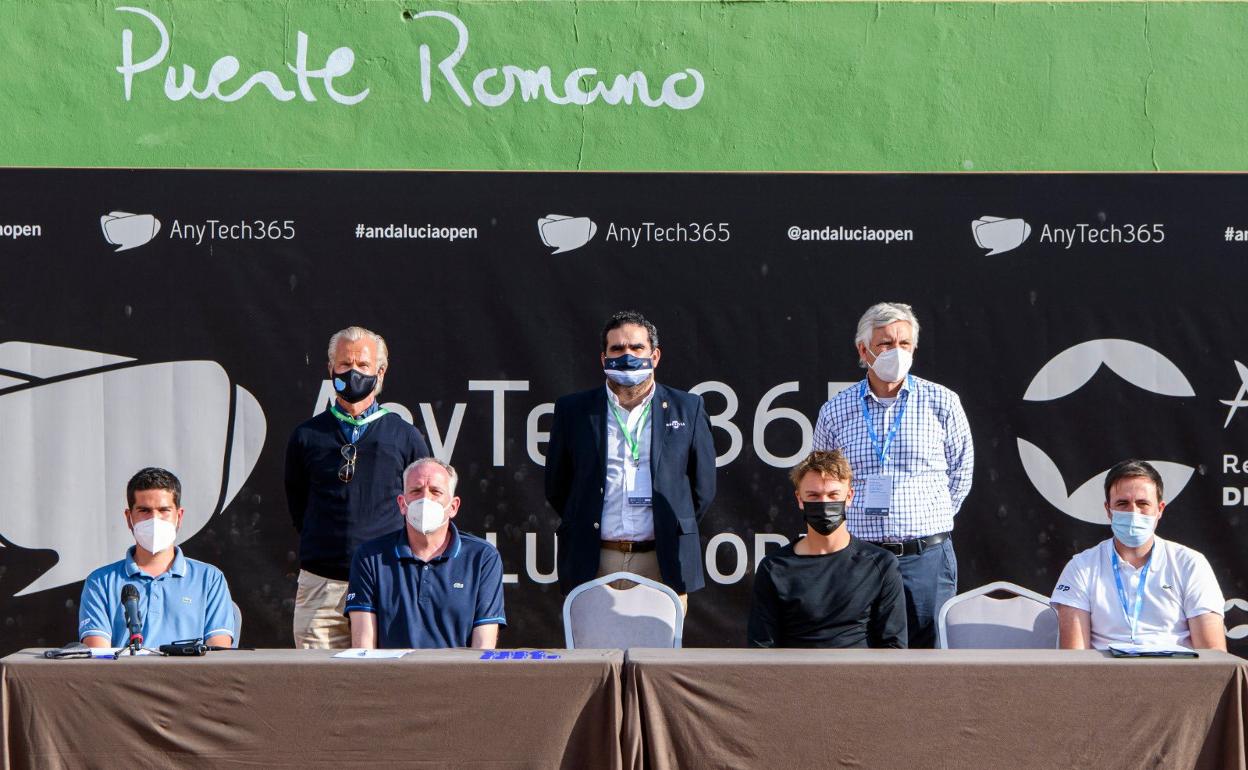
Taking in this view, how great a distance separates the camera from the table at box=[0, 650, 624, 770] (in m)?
2.93

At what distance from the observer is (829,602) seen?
351 centimetres

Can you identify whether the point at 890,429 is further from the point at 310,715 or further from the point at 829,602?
the point at 310,715

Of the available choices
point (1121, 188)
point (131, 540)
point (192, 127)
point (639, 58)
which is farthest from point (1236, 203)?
point (131, 540)

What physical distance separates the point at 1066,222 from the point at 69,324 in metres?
4.07

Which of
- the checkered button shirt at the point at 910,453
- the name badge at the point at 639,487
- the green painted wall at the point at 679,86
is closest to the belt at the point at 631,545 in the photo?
the name badge at the point at 639,487

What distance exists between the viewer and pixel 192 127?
17.3 feet

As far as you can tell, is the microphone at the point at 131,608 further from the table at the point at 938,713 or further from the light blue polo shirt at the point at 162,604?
the table at the point at 938,713

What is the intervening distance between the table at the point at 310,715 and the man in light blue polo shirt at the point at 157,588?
682 millimetres

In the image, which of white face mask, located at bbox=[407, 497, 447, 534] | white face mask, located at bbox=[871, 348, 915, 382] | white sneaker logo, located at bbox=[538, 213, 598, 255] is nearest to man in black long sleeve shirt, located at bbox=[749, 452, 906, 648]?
white face mask, located at bbox=[871, 348, 915, 382]

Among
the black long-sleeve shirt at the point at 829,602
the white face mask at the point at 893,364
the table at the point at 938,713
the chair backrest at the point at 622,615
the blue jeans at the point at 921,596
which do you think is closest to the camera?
the table at the point at 938,713

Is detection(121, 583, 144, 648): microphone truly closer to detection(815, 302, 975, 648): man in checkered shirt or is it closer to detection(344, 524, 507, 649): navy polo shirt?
detection(344, 524, 507, 649): navy polo shirt

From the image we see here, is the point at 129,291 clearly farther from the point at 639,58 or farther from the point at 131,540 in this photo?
the point at 639,58

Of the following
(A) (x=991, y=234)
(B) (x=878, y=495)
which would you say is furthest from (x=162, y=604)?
(A) (x=991, y=234)

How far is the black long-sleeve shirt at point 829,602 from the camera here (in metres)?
3.50
